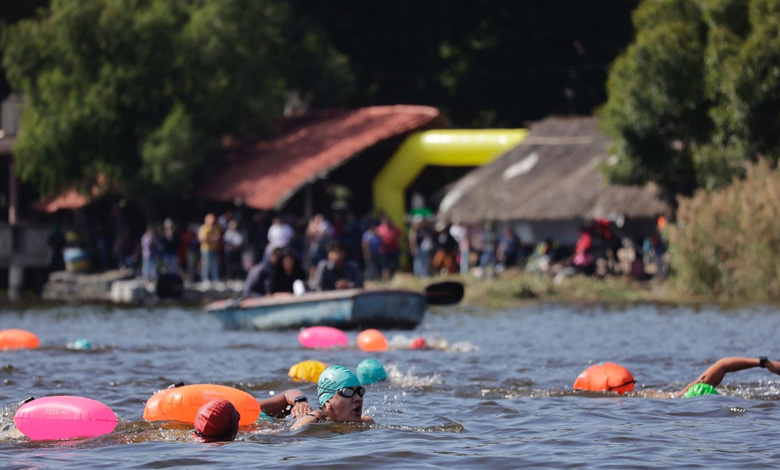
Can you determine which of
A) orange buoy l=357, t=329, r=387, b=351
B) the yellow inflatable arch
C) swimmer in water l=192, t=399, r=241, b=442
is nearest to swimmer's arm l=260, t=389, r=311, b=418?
swimmer in water l=192, t=399, r=241, b=442

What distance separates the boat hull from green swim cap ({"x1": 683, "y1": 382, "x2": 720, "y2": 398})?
8.36 m

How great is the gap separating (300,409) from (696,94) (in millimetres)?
20239

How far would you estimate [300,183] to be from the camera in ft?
111

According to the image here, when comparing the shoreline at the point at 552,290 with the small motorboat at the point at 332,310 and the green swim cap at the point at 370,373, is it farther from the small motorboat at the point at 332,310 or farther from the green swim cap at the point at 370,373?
the green swim cap at the point at 370,373

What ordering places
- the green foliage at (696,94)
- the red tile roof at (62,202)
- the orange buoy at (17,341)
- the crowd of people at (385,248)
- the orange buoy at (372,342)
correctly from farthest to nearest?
the red tile roof at (62,202), the crowd of people at (385,248), the green foliage at (696,94), the orange buoy at (17,341), the orange buoy at (372,342)

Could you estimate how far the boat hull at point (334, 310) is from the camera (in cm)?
2069

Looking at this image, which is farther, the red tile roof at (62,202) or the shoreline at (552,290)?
the red tile roof at (62,202)

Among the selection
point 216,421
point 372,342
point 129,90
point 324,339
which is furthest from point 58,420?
point 129,90

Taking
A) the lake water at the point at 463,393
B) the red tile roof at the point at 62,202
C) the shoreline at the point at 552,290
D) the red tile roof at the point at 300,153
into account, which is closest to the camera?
the lake water at the point at 463,393

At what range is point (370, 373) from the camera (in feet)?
46.3

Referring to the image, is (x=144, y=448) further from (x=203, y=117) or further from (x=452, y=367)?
(x=203, y=117)

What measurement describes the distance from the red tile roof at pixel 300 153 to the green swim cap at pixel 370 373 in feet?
63.8

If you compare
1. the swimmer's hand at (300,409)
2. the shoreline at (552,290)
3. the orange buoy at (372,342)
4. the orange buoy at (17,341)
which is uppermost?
the shoreline at (552,290)

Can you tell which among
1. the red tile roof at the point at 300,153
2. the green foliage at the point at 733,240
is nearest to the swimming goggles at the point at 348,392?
the green foliage at the point at 733,240
